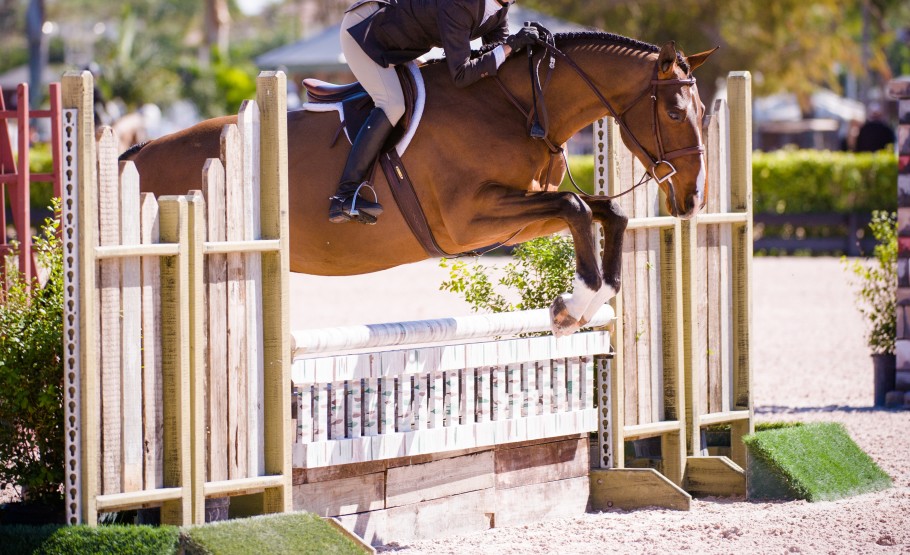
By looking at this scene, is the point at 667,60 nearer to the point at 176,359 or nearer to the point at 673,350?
the point at 673,350

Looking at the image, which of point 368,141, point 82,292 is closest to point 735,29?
point 368,141

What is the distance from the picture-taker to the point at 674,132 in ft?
16.7

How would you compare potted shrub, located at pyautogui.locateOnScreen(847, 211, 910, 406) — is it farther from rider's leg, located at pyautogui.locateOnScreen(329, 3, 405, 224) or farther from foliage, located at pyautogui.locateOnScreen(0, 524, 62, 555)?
foliage, located at pyautogui.locateOnScreen(0, 524, 62, 555)

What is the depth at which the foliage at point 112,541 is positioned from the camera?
12.4ft

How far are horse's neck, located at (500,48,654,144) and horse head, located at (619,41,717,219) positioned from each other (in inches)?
5.7

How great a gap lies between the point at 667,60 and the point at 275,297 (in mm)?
1893

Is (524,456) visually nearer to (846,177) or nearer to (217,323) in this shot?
(217,323)

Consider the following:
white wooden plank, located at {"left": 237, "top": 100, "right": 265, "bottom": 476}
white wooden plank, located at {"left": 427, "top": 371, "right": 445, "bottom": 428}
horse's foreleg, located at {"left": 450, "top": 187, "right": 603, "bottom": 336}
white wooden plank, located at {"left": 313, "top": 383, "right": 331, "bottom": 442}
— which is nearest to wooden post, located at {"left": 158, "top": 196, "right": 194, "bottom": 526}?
white wooden plank, located at {"left": 237, "top": 100, "right": 265, "bottom": 476}

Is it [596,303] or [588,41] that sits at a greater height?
[588,41]

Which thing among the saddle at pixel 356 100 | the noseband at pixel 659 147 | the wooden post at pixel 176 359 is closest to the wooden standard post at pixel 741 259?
the noseband at pixel 659 147

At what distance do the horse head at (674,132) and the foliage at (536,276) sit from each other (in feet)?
2.68

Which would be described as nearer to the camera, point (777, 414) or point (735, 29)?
point (777, 414)

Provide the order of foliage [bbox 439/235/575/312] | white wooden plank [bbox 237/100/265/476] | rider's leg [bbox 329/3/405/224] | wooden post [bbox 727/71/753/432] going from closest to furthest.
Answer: white wooden plank [bbox 237/100/265/476]
rider's leg [bbox 329/3/405/224]
foliage [bbox 439/235/575/312]
wooden post [bbox 727/71/753/432]

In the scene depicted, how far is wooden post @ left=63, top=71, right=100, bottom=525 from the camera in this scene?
3.79 m
